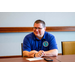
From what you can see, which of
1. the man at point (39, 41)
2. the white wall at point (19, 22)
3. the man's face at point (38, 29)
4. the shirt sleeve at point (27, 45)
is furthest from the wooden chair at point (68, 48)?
the white wall at point (19, 22)

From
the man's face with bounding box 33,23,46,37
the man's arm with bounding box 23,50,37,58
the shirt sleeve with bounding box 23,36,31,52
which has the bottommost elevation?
the man's arm with bounding box 23,50,37,58

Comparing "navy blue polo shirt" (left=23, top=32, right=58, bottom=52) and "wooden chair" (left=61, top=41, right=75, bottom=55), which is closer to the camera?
"navy blue polo shirt" (left=23, top=32, right=58, bottom=52)

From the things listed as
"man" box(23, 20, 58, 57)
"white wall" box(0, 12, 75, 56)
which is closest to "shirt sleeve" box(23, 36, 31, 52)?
"man" box(23, 20, 58, 57)

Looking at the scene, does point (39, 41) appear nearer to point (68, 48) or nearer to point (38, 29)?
point (38, 29)

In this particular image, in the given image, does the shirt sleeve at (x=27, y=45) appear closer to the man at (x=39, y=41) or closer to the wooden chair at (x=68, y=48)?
the man at (x=39, y=41)

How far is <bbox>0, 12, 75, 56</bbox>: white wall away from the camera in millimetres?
3818

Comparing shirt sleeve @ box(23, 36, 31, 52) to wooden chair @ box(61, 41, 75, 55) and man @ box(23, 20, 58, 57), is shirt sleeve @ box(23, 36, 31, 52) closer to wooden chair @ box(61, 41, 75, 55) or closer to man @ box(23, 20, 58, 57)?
man @ box(23, 20, 58, 57)

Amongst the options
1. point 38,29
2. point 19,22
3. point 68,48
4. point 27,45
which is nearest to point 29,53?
point 27,45

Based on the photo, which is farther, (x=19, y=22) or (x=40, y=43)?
(x=19, y=22)

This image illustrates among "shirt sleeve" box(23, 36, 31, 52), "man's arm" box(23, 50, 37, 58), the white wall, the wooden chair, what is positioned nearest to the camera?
"man's arm" box(23, 50, 37, 58)

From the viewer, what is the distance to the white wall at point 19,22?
3.82m

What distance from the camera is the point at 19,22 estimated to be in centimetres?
385
